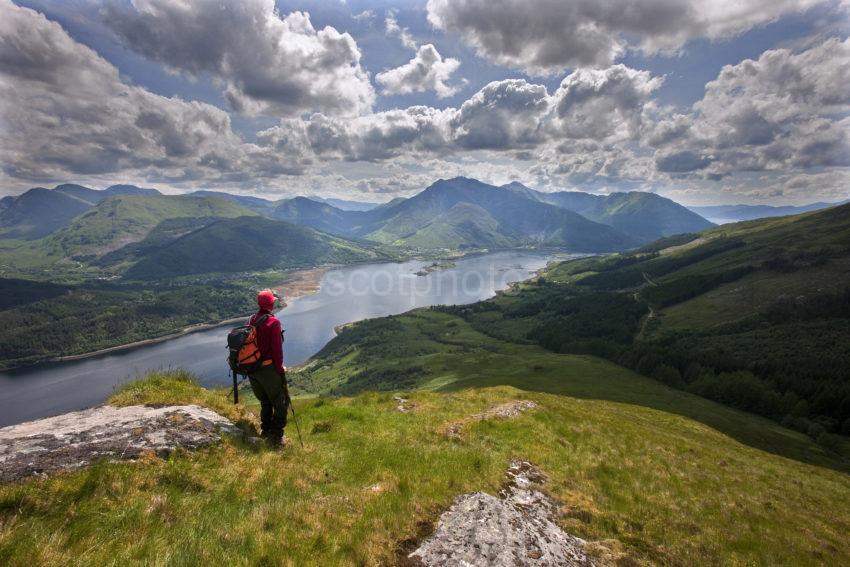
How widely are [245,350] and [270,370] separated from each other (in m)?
1.07

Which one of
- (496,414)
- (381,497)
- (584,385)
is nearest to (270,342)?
(381,497)

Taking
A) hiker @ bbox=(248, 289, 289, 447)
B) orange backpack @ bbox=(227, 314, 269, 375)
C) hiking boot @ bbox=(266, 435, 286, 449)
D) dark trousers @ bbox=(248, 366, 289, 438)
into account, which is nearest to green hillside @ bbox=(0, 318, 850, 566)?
hiking boot @ bbox=(266, 435, 286, 449)

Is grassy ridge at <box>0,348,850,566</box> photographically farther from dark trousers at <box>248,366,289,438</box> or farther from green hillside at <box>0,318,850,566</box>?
dark trousers at <box>248,366,289,438</box>

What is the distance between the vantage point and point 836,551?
15.6 metres

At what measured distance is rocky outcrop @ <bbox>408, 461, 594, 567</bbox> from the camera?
7.96 meters

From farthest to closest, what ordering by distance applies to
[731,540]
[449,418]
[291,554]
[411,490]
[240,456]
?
[449,418] < [731,540] < [240,456] < [411,490] < [291,554]

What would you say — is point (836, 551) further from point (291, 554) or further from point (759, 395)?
point (759, 395)

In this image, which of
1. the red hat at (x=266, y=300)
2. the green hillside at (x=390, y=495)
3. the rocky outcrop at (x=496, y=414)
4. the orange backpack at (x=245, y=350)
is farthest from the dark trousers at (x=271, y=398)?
the rocky outcrop at (x=496, y=414)

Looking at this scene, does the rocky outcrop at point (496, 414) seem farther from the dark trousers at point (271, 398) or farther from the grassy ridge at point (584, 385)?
the grassy ridge at point (584, 385)

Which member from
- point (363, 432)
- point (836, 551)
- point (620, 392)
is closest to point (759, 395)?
point (620, 392)

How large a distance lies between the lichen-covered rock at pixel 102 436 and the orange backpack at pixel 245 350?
76.0 inches

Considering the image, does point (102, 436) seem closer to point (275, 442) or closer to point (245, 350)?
point (245, 350)

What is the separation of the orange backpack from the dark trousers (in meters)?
0.31

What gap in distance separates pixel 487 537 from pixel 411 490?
252 centimetres
